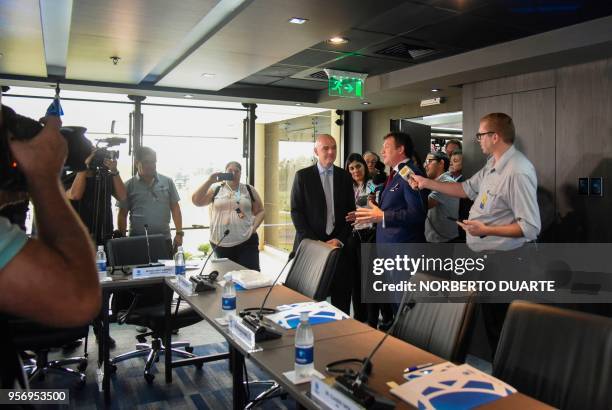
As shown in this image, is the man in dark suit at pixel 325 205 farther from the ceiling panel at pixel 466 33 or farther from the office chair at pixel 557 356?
the office chair at pixel 557 356

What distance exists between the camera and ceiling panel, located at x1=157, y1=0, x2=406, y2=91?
2.91 m

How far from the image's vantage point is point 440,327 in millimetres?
1928

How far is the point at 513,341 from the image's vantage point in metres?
1.67

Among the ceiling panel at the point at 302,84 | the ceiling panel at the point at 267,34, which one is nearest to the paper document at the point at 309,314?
the ceiling panel at the point at 267,34

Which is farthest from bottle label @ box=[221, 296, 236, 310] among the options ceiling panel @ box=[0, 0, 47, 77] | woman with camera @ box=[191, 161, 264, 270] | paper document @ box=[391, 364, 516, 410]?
ceiling panel @ box=[0, 0, 47, 77]

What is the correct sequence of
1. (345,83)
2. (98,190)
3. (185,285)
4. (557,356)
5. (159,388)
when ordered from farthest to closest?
(345,83) < (98,190) < (159,388) < (185,285) < (557,356)

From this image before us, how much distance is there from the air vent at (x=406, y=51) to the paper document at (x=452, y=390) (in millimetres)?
3402

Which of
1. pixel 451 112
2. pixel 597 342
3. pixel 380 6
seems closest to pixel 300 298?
pixel 597 342

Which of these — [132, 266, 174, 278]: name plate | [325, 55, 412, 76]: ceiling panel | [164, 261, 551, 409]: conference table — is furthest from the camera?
[325, 55, 412, 76]: ceiling panel

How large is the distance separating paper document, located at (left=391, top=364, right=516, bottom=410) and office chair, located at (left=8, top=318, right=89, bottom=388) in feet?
6.26

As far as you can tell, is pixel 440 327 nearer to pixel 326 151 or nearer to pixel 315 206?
pixel 315 206

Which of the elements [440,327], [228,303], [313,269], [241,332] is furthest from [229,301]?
[440,327]

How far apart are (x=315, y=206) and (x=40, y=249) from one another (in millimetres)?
3013

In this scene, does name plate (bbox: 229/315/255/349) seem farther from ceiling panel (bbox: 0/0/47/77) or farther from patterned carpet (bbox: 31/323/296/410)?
ceiling panel (bbox: 0/0/47/77)
